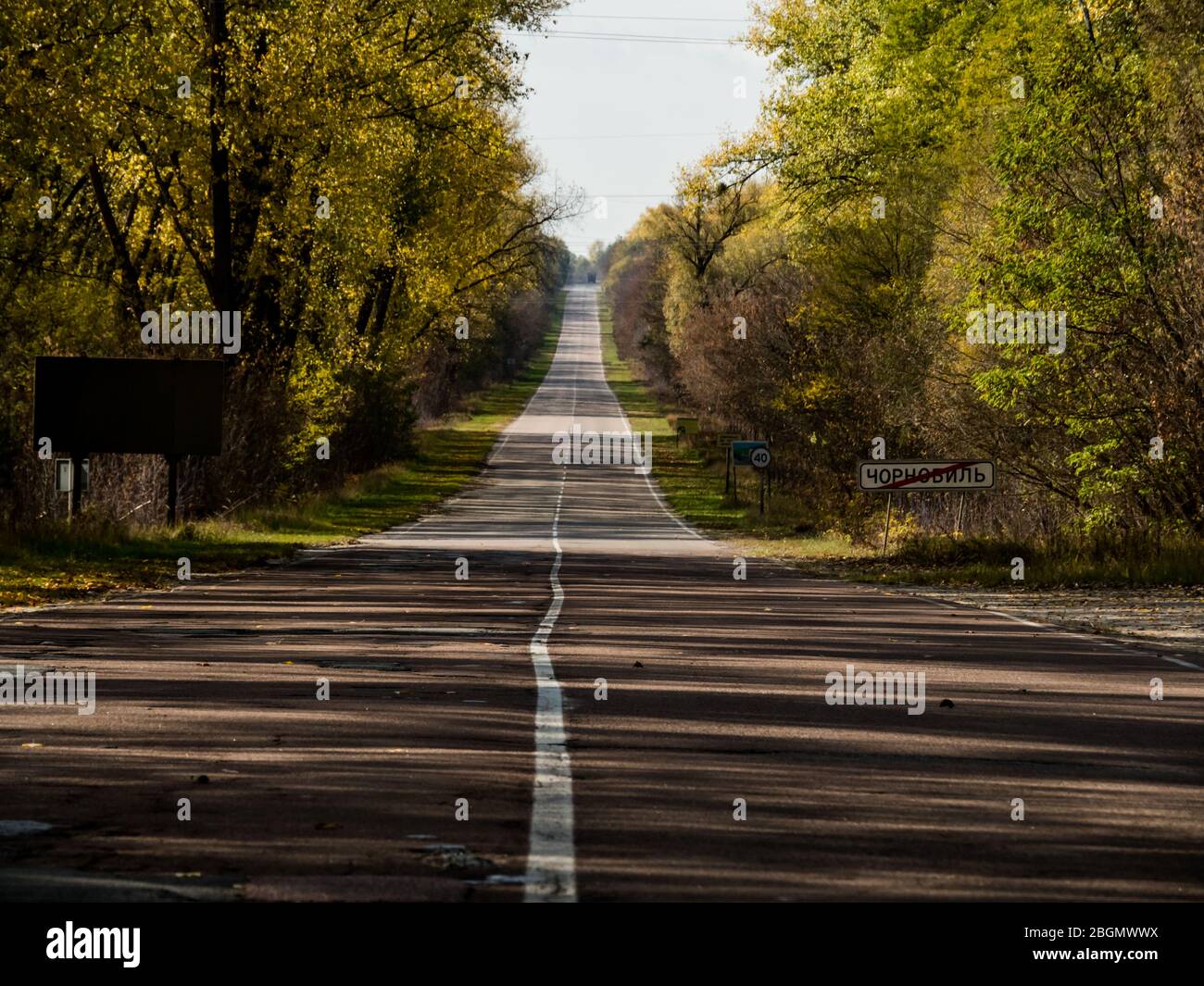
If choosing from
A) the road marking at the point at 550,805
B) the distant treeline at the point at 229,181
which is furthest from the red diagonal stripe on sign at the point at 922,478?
the road marking at the point at 550,805

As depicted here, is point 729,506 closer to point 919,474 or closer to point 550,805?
point 919,474

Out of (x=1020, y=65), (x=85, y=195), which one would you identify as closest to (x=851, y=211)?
(x=1020, y=65)

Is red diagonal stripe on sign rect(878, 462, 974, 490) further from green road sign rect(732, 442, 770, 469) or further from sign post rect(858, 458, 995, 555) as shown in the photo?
green road sign rect(732, 442, 770, 469)

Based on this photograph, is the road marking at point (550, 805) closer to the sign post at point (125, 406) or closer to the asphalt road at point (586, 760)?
the asphalt road at point (586, 760)

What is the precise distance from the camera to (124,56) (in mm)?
30812

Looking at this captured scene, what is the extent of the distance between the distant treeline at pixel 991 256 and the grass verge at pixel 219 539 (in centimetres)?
1201

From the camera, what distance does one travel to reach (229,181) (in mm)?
38906

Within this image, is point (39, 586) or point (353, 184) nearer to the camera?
point (39, 586)

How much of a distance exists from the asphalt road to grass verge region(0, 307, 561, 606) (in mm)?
3697

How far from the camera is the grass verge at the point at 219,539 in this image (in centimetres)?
2363

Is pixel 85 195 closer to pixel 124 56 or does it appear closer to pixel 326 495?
pixel 326 495

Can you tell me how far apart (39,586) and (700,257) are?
81376mm

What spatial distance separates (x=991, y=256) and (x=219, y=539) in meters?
15.7

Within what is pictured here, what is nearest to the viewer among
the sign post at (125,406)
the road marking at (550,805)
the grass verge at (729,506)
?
the road marking at (550,805)
